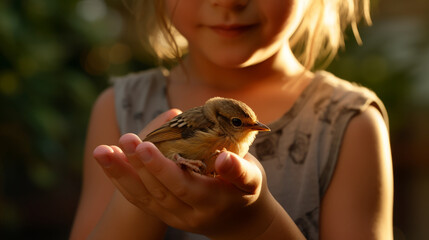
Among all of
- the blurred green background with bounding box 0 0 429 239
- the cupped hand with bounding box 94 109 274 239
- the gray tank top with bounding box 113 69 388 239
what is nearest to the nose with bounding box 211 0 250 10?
the gray tank top with bounding box 113 69 388 239

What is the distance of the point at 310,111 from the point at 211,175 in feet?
2.57

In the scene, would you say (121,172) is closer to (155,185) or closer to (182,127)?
(155,185)

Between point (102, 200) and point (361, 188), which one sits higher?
point (361, 188)

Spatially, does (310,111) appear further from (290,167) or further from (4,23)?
(4,23)

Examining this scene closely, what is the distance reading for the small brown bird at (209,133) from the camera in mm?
1521

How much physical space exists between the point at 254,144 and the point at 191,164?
767 millimetres

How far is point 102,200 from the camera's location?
2.16 meters

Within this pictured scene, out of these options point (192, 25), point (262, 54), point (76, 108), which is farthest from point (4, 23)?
point (262, 54)

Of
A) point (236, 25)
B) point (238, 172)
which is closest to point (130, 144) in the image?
point (238, 172)

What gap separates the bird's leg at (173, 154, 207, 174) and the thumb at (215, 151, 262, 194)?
92mm

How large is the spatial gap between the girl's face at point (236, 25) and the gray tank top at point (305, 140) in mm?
324

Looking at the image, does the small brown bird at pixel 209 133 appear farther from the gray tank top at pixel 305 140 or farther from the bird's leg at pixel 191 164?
the gray tank top at pixel 305 140

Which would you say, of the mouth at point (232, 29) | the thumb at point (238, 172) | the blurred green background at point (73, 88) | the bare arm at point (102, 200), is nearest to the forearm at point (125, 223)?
the bare arm at point (102, 200)

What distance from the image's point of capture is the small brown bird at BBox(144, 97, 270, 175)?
152 cm
